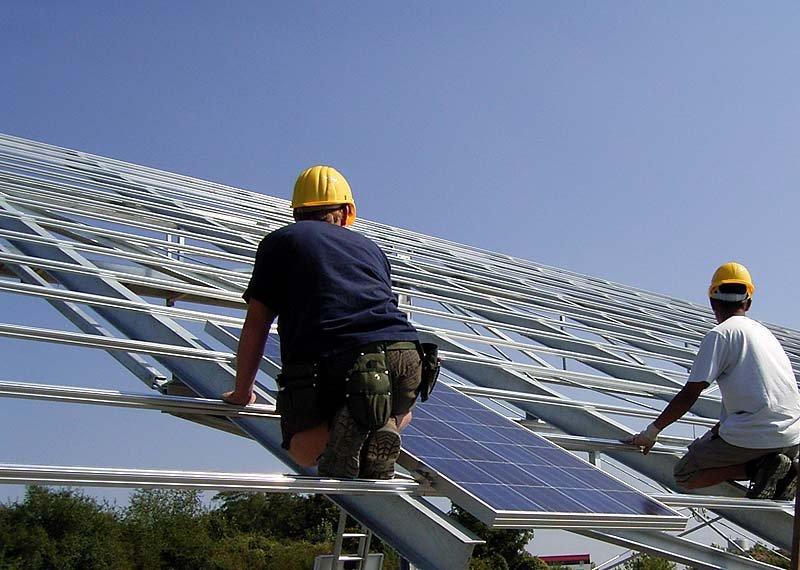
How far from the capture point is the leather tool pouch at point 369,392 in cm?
308

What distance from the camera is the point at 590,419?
5.17 m

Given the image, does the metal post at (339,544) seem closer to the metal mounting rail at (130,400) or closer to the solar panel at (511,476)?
the solar panel at (511,476)

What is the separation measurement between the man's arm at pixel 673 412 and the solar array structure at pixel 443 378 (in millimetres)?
133

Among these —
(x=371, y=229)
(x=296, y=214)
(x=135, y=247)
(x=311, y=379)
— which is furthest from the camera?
(x=371, y=229)

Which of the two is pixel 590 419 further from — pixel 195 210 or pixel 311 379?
pixel 195 210

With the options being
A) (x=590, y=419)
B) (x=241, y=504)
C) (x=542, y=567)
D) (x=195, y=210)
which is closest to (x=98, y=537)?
(x=241, y=504)

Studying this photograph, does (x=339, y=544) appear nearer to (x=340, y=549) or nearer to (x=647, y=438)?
(x=340, y=549)

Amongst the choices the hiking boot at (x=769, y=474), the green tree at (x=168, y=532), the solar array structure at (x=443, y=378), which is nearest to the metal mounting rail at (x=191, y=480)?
the solar array structure at (x=443, y=378)

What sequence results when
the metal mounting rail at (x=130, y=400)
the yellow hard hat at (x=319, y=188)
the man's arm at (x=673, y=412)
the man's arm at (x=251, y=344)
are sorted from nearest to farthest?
the metal mounting rail at (x=130, y=400), the man's arm at (x=251, y=344), the yellow hard hat at (x=319, y=188), the man's arm at (x=673, y=412)

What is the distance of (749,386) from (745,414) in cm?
14

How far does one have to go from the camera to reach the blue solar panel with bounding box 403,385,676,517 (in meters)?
3.23

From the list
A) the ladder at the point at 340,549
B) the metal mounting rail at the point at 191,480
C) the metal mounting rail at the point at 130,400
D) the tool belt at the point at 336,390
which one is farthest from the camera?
the ladder at the point at 340,549

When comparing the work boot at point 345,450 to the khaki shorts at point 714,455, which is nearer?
the work boot at point 345,450

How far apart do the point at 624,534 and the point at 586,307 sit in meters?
6.44
